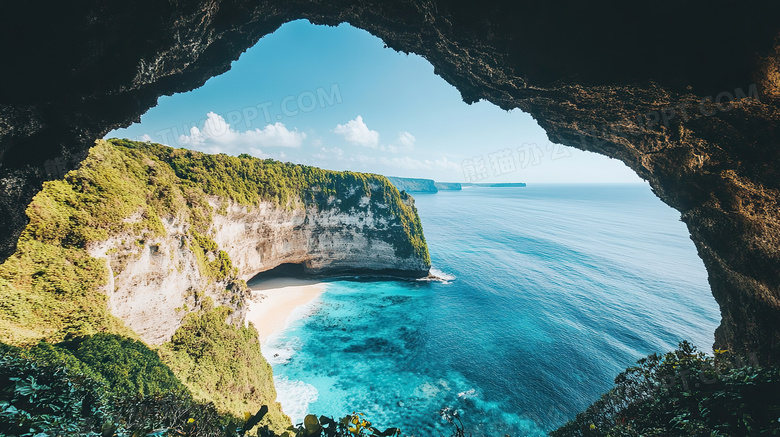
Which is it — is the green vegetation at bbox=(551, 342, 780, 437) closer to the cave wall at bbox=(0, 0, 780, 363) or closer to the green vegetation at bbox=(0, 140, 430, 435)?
the cave wall at bbox=(0, 0, 780, 363)

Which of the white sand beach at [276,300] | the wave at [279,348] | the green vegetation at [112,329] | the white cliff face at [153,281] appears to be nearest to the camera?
the green vegetation at [112,329]

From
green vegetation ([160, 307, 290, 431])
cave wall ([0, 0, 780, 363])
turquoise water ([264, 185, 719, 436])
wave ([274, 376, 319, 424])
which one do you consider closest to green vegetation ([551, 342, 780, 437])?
cave wall ([0, 0, 780, 363])

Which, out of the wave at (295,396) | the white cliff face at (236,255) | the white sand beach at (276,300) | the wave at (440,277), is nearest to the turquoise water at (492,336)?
the wave at (295,396)

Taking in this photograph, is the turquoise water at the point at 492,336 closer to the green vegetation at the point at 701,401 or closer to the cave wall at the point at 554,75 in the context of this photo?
the green vegetation at the point at 701,401

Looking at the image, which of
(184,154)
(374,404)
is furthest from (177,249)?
(374,404)

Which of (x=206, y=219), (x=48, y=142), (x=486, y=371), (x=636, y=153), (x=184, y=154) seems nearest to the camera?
(x=48, y=142)

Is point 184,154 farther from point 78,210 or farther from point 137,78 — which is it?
point 137,78

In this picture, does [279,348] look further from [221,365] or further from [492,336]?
[492,336]
